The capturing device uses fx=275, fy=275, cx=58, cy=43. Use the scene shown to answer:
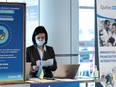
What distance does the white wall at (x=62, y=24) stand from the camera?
17.2 ft

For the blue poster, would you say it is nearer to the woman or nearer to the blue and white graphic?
the woman

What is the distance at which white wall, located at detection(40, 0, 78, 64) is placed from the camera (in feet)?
17.2

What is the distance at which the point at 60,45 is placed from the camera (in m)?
5.31

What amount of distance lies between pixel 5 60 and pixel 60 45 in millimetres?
2766

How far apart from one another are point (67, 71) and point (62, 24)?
1896mm

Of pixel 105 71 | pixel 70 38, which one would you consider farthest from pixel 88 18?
pixel 105 71

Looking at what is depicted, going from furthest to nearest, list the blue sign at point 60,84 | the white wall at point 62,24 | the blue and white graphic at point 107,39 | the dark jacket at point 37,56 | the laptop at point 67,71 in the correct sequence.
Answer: the white wall at point 62,24
the blue and white graphic at point 107,39
the dark jacket at point 37,56
the laptop at point 67,71
the blue sign at point 60,84

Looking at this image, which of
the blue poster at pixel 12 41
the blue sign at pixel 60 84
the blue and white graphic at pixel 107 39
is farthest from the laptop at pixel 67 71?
the blue and white graphic at pixel 107 39

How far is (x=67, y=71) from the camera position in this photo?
3.60 m

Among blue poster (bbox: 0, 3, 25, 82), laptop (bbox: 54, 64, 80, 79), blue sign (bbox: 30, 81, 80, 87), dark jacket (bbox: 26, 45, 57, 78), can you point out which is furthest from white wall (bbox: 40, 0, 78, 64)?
blue poster (bbox: 0, 3, 25, 82)

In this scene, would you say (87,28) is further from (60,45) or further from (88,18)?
(60,45)

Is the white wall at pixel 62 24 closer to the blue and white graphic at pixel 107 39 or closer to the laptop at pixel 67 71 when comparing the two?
the blue and white graphic at pixel 107 39

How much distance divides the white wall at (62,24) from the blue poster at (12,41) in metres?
2.56

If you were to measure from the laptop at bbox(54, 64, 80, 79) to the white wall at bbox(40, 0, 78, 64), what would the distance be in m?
1.68
